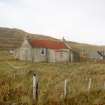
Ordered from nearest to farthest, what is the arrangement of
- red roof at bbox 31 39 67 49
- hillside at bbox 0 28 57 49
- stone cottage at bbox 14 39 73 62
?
stone cottage at bbox 14 39 73 62
red roof at bbox 31 39 67 49
hillside at bbox 0 28 57 49

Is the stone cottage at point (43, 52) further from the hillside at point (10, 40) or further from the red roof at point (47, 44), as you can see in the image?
the hillside at point (10, 40)

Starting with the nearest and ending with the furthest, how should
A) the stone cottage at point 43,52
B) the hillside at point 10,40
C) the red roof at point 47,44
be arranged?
1. the stone cottage at point 43,52
2. the red roof at point 47,44
3. the hillside at point 10,40

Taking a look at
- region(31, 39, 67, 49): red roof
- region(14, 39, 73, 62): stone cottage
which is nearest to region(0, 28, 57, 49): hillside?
region(31, 39, 67, 49): red roof

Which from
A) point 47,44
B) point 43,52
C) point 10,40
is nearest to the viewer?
point 43,52

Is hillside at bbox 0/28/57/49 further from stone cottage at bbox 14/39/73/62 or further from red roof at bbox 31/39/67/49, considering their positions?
stone cottage at bbox 14/39/73/62

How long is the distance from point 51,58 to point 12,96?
37558 mm

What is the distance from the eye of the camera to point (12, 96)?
1370cm

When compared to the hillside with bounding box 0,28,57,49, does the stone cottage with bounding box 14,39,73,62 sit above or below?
below

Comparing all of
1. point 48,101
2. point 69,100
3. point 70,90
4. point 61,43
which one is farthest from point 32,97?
point 61,43

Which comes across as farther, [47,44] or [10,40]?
[10,40]

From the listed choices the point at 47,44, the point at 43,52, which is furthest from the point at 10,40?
the point at 43,52

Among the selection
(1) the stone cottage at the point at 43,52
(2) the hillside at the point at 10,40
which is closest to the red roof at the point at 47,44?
(1) the stone cottage at the point at 43,52

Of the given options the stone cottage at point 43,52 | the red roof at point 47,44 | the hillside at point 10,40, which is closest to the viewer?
the stone cottage at point 43,52

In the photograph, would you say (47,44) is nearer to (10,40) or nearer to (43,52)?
(43,52)
